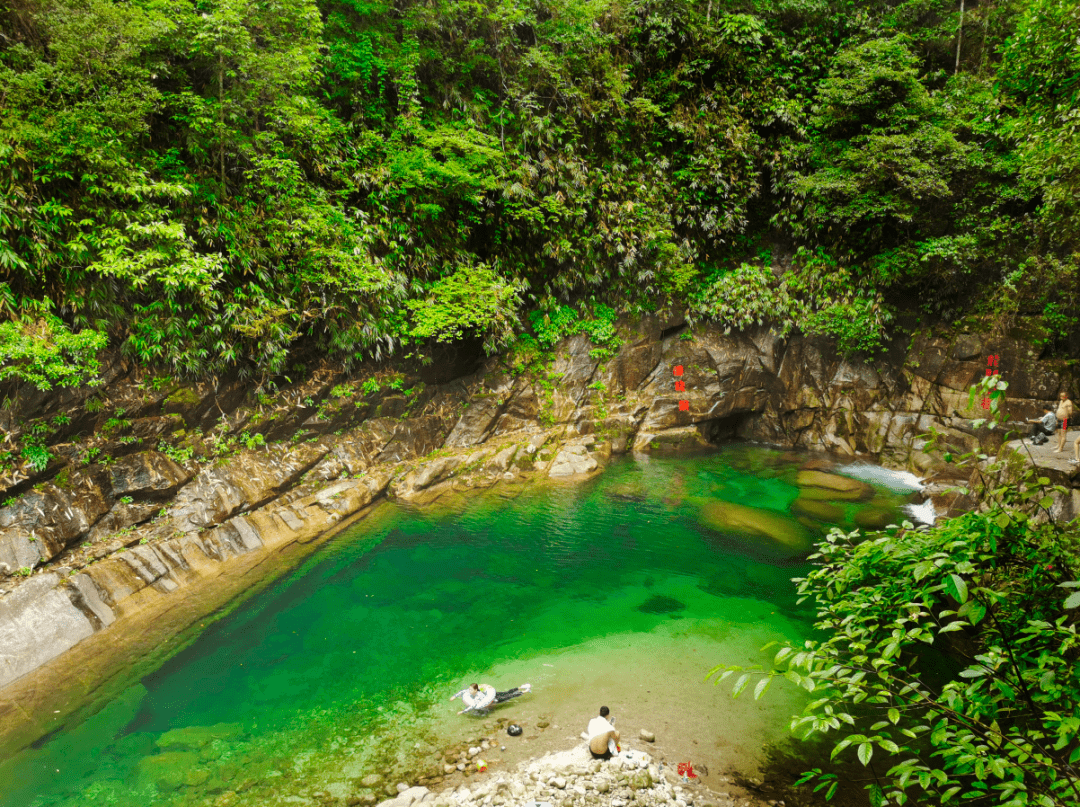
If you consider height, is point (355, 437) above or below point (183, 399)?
below

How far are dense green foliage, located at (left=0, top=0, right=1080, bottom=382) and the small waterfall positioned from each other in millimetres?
4116

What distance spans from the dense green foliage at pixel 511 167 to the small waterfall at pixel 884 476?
4116 millimetres

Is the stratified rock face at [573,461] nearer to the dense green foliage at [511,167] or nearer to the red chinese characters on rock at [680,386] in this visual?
the red chinese characters on rock at [680,386]

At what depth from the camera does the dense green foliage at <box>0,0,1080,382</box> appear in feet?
27.8

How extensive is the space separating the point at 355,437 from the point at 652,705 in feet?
33.3

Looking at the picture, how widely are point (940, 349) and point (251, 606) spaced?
18.6m

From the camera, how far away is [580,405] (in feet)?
54.1

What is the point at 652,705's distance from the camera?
650 centimetres

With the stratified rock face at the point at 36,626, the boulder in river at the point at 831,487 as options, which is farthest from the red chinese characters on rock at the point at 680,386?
the stratified rock face at the point at 36,626

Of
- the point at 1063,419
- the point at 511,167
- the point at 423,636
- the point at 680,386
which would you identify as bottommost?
the point at 423,636

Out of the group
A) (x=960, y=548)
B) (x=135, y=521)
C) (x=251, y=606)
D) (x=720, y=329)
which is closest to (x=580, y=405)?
(x=720, y=329)

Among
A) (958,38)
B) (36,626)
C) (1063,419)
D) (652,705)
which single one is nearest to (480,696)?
(652,705)

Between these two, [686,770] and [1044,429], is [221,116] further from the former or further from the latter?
[1044,429]

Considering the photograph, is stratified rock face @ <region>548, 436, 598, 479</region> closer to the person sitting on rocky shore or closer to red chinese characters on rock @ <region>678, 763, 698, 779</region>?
red chinese characters on rock @ <region>678, 763, 698, 779</region>
